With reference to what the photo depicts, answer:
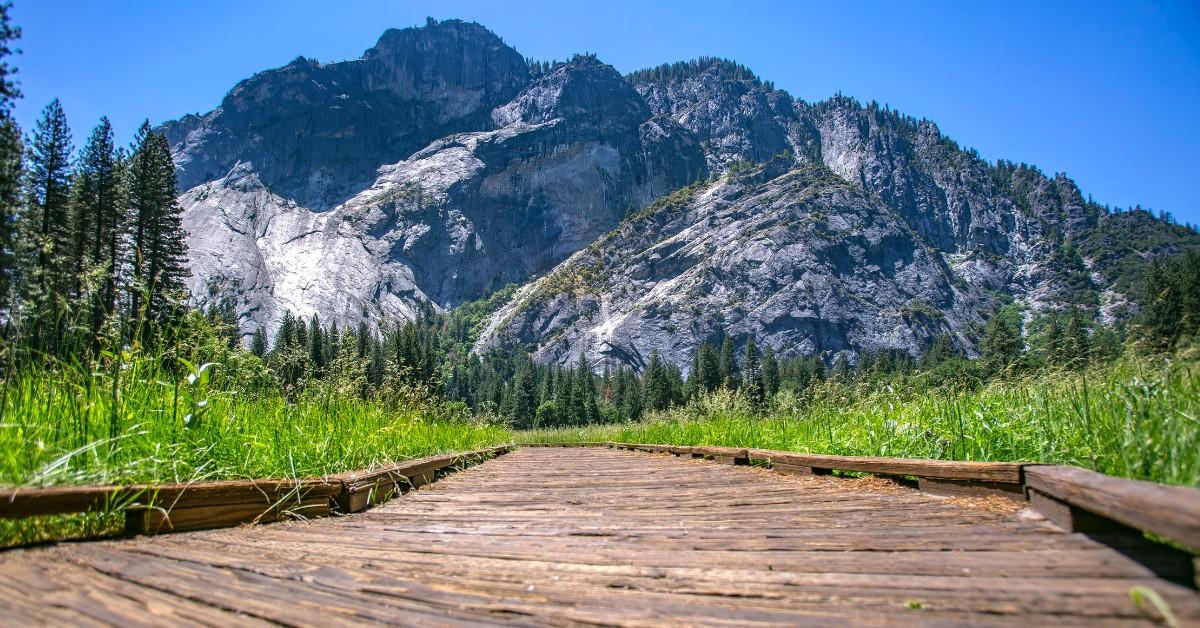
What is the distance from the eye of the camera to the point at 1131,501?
6.08ft

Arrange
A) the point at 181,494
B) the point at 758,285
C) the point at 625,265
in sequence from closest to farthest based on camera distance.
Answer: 1. the point at 181,494
2. the point at 758,285
3. the point at 625,265

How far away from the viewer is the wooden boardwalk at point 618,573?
5.65 ft

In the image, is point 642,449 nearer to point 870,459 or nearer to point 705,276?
point 870,459

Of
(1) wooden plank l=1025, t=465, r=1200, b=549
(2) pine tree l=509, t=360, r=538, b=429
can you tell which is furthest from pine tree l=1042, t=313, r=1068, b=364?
(2) pine tree l=509, t=360, r=538, b=429

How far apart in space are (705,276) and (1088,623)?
14647 cm

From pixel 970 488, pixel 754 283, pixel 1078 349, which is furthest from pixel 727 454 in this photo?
pixel 754 283

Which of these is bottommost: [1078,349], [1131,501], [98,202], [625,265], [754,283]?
[1131,501]

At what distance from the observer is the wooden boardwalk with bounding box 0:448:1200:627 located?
172 centimetres

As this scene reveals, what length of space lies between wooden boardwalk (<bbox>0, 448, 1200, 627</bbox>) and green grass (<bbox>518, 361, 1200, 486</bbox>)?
69 centimetres

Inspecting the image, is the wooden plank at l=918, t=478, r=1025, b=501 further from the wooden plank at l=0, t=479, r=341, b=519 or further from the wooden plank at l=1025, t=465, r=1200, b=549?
the wooden plank at l=0, t=479, r=341, b=519

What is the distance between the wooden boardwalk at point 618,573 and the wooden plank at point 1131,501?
6.3 inches

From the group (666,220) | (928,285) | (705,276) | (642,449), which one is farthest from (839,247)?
(642,449)

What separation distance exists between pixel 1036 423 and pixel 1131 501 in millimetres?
3116

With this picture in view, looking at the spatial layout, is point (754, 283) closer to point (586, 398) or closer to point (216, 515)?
point (586, 398)
